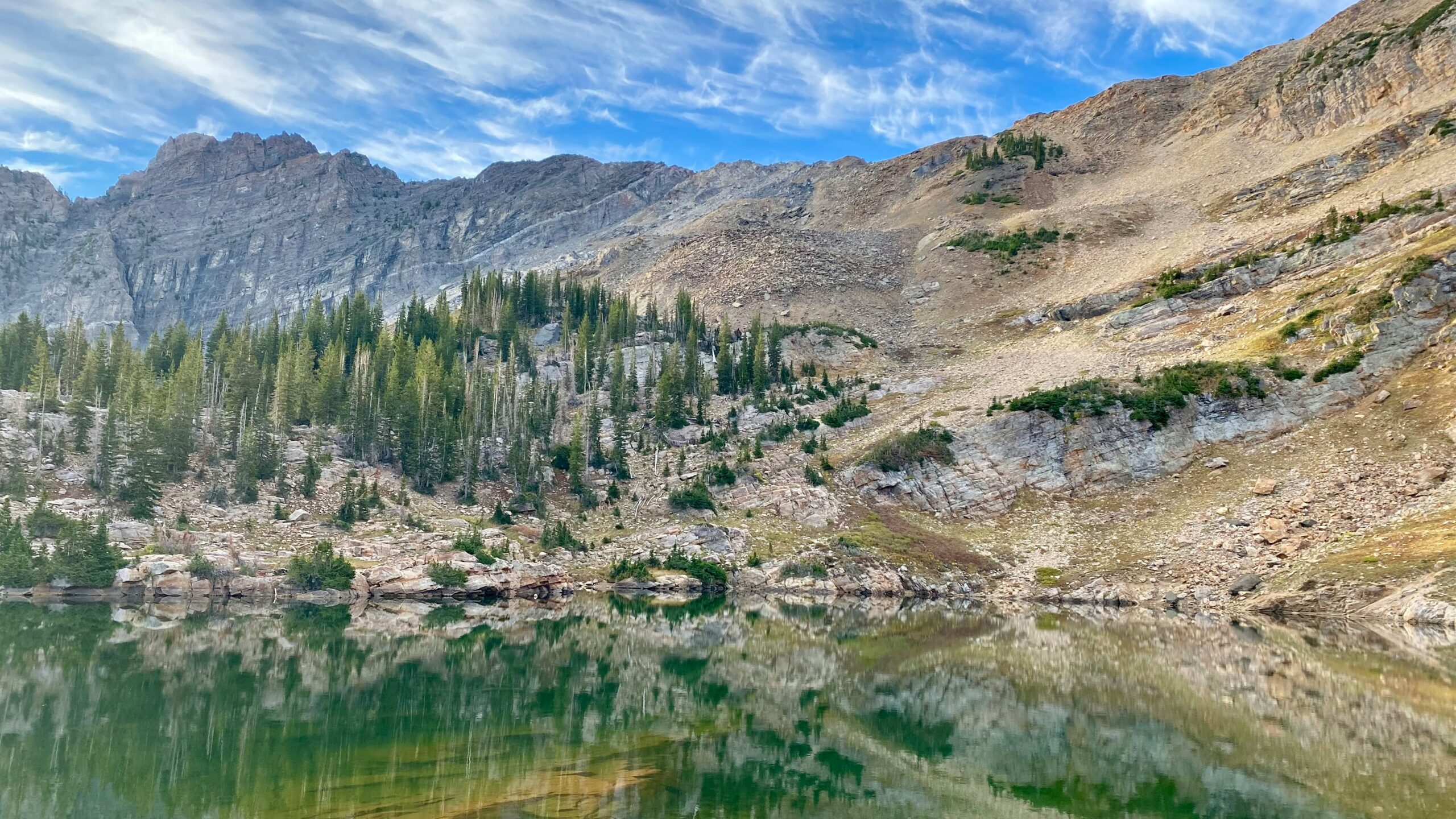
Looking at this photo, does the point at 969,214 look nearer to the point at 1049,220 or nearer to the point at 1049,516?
the point at 1049,220

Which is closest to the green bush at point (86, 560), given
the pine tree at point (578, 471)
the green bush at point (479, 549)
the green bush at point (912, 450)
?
the green bush at point (479, 549)

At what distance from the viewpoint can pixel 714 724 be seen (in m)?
28.0

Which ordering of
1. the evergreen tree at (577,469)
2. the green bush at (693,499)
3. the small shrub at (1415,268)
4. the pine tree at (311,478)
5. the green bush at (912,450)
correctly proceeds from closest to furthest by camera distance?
the pine tree at (311,478), the small shrub at (1415,268), the green bush at (693,499), the green bush at (912,450), the evergreen tree at (577,469)

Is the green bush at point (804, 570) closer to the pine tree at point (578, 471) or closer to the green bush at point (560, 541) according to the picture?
the green bush at point (560, 541)

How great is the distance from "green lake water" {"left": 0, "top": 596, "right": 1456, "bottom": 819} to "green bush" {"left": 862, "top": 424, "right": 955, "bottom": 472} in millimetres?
38244

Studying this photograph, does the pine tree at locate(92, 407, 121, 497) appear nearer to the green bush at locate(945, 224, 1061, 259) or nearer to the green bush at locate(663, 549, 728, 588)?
the green bush at locate(663, 549, 728, 588)

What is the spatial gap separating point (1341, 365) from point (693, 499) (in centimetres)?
6162

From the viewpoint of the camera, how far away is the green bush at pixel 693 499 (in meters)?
83.0

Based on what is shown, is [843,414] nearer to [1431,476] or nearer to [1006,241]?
[1431,476]

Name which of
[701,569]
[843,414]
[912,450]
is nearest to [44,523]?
[701,569]

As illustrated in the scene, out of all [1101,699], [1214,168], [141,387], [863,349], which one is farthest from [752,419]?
[1214,168]

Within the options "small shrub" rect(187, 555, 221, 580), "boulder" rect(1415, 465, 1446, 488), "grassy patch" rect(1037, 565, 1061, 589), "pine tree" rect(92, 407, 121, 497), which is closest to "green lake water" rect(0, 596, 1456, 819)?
"small shrub" rect(187, 555, 221, 580)

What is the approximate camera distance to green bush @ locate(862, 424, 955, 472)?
281 ft

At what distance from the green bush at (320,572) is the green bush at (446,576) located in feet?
18.8
